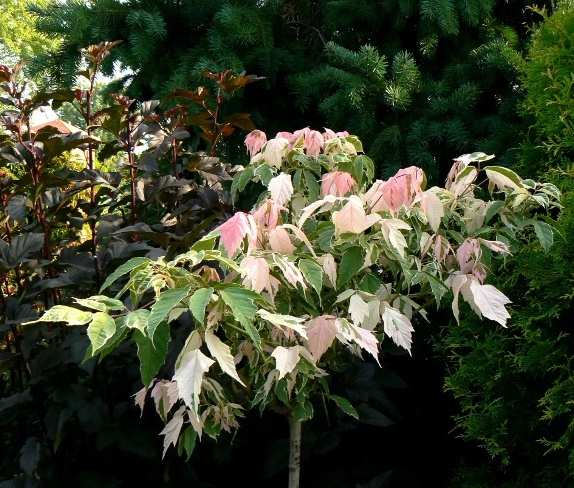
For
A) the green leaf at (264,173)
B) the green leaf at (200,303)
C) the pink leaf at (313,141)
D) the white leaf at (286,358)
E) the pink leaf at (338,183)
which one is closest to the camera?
the green leaf at (200,303)

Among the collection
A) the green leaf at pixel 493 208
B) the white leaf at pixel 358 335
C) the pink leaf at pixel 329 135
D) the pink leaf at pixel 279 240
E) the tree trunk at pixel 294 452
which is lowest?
the tree trunk at pixel 294 452

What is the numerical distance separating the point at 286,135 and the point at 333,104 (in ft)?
3.53

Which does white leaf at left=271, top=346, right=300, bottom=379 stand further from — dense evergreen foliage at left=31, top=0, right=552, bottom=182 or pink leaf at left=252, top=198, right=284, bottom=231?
dense evergreen foliage at left=31, top=0, right=552, bottom=182

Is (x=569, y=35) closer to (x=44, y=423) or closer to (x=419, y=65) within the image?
(x=419, y=65)

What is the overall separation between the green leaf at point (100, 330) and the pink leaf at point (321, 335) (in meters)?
0.42

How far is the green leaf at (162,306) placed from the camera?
1.07m

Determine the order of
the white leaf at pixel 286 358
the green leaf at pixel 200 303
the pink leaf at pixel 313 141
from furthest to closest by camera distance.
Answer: the pink leaf at pixel 313 141 → the white leaf at pixel 286 358 → the green leaf at pixel 200 303

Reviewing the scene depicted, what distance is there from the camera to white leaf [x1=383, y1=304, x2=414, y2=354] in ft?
4.45

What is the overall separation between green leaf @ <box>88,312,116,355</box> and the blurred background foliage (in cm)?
79

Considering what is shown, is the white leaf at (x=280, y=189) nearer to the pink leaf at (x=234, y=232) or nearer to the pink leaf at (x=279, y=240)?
the pink leaf at (x=279, y=240)

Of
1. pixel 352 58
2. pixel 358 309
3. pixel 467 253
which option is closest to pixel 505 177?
pixel 467 253

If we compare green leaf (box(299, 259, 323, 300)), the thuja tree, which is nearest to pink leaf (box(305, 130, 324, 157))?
the thuja tree

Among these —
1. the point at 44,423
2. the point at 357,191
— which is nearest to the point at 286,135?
the point at 357,191

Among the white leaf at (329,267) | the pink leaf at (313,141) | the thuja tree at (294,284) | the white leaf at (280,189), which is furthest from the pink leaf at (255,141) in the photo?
the white leaf at (329,267)
